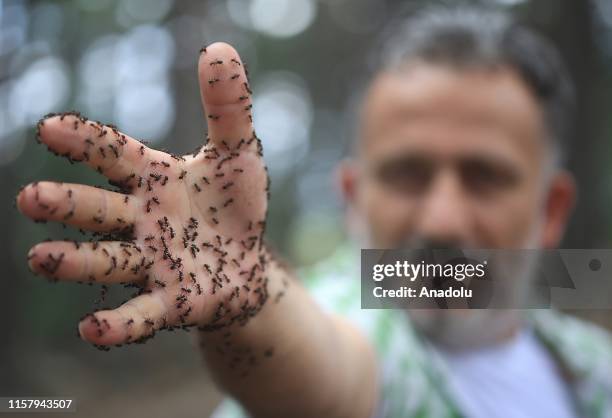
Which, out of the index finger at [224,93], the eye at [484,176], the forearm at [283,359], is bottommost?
the forearm at [283,359]

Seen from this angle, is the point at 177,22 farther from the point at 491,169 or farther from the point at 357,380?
the point at 357,380

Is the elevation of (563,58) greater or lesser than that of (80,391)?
greater

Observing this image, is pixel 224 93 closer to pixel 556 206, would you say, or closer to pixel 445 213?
pixel 445 213

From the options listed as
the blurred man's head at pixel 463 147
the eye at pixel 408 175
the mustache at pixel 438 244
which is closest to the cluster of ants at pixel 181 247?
the mustache at pixel 438 244

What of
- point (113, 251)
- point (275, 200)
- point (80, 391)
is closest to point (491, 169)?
point (113, 251)

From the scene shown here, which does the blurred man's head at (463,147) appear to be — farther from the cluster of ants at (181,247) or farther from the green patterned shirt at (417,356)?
the cluster of ants at (181,247)

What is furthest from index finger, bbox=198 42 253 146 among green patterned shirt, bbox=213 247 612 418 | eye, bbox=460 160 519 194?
eye, bbox=460 160 519 194

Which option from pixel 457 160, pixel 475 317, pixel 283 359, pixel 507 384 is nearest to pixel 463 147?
pixel 457 160
